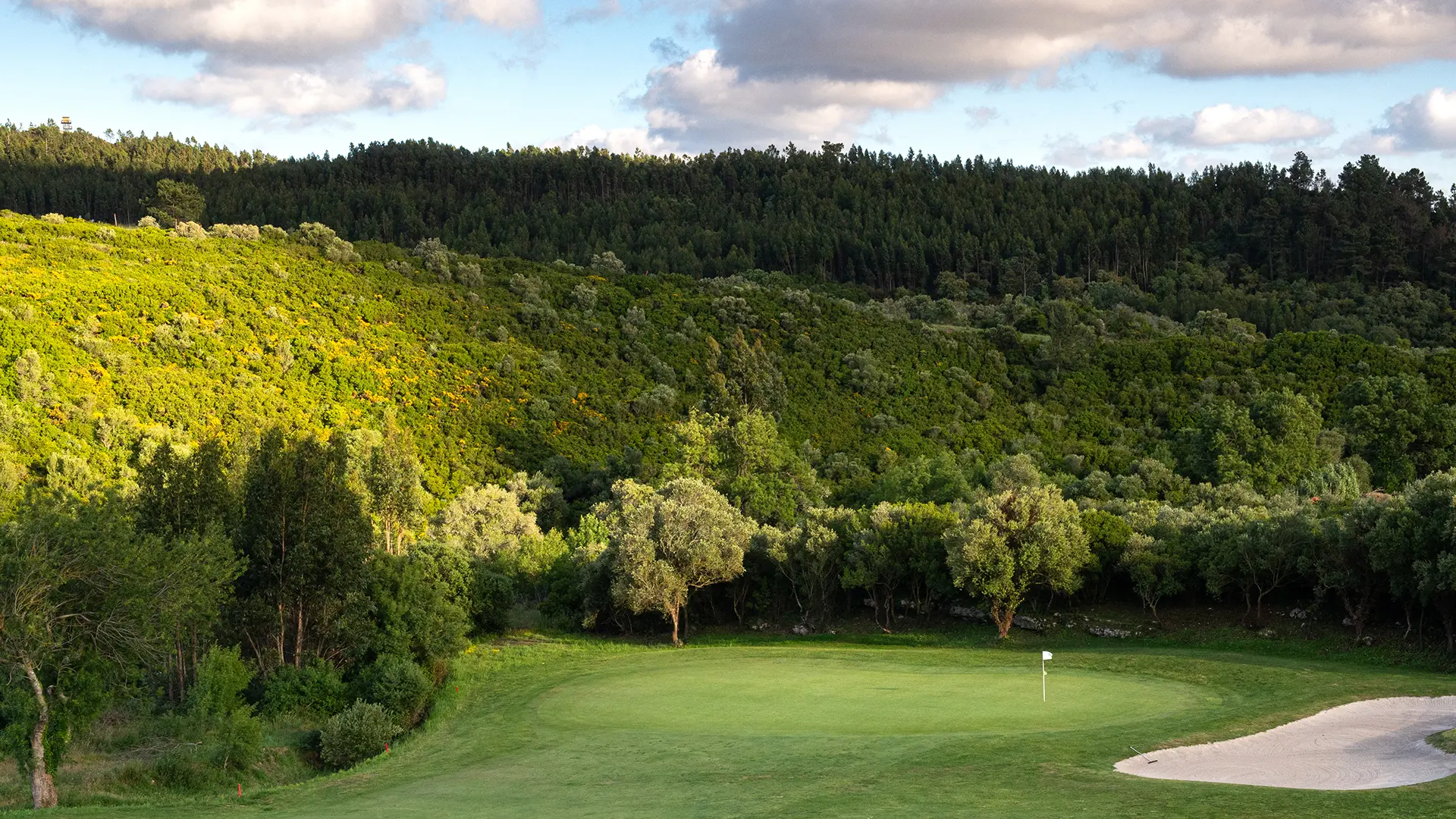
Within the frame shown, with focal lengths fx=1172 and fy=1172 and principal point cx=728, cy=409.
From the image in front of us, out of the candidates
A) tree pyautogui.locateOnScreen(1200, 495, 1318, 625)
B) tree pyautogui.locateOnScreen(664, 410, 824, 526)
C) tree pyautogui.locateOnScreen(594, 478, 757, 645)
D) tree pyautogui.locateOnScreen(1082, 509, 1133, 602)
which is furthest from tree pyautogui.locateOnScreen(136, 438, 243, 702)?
tree pyautogui.locateOnScreen(1200, 495, 1318, 625)

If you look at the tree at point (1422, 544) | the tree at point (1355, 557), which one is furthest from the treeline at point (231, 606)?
the tree at point (1422, 544)

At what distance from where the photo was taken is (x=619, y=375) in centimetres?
9138

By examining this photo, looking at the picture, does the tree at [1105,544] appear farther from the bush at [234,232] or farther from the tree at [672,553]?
the bush at [234,232]

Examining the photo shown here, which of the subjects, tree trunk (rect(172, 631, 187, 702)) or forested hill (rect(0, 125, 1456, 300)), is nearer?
tree trunk (rect(172, 631, 187, 702))

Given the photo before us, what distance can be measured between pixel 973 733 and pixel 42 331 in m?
61.4

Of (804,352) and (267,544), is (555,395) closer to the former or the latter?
(804,352)

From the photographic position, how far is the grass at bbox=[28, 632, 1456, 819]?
780 inches

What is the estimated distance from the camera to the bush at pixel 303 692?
3459 centimetres

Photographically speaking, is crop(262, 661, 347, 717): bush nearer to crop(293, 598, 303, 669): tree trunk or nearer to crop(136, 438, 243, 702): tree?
crop(293, 598, 303, 669): tree trunk

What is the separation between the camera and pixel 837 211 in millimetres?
168750

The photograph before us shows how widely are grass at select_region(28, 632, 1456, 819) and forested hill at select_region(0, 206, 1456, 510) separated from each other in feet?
90.8

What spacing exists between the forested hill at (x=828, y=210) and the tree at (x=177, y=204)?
65.0ft

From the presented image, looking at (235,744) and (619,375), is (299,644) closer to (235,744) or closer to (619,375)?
(235,744)

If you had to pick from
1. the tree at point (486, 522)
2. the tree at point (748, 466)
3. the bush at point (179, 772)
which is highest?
the tree at point (748, 466)
